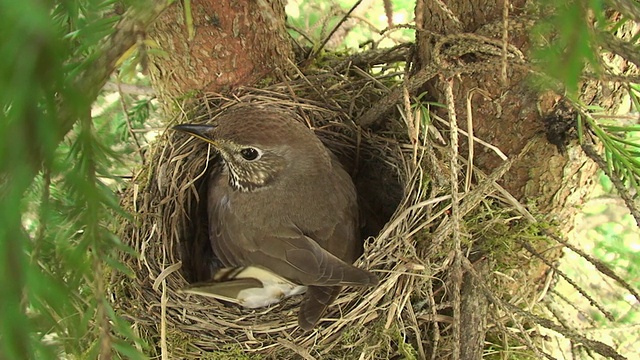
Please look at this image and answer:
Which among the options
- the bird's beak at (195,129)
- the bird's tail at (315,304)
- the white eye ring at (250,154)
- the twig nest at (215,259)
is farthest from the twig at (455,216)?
the bird's beak at (195,129)

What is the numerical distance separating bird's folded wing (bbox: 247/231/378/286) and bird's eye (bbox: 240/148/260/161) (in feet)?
1.28

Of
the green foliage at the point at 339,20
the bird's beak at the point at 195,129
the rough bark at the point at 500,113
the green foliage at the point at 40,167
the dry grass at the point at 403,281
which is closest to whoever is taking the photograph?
the green foliage at the point at 40,167

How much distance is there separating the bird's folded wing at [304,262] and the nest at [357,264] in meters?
0.17

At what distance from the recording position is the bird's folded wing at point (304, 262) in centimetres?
209

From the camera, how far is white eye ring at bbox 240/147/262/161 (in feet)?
8.46

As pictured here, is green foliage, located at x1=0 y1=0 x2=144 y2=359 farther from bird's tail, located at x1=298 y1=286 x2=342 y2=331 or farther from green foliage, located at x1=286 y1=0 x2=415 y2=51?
green foliage, located at x1=286 y1=0 x2=415 y2=51

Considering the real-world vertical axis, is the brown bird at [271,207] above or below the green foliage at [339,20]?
below

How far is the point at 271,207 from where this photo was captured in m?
2.61

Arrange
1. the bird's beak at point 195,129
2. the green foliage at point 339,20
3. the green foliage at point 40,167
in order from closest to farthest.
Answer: the green foliage at point 40,167 → the bird's beak at point 195,129 → the green foliage at point 339,20

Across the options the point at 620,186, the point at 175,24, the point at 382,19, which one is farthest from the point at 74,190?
the point at 382,19

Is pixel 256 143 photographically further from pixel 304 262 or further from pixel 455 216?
pixel 455 216

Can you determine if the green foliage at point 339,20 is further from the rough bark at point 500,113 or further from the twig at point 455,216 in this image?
the twig at point 455,216

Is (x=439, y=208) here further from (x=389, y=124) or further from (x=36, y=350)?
(x=36, y=350)

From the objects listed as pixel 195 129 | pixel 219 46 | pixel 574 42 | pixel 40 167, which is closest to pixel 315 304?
pixel 195 129
